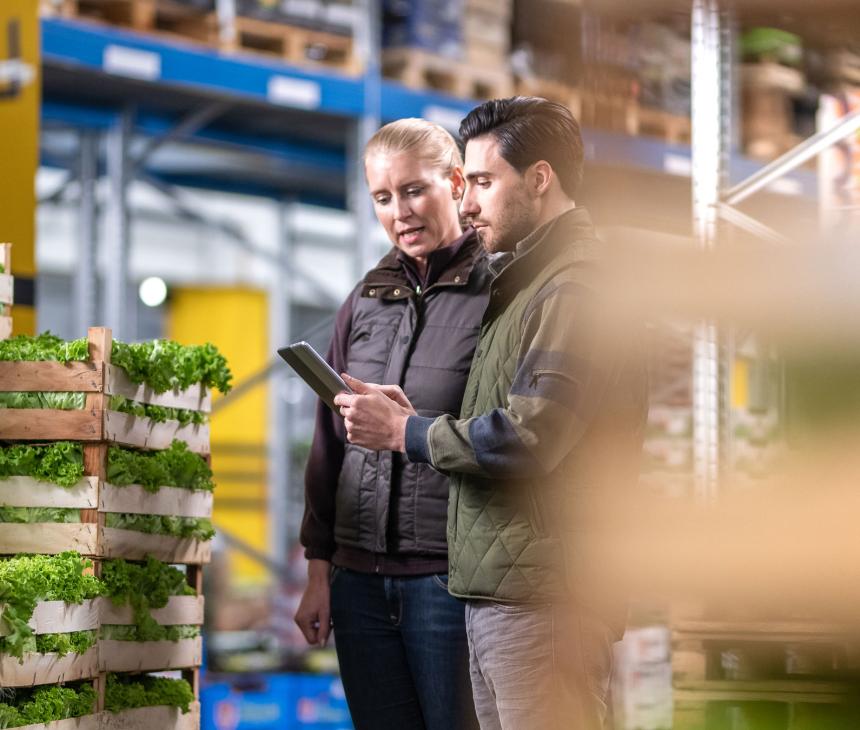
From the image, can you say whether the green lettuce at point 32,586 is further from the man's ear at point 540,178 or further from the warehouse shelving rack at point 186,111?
the warehouse shelving rack at point 186,111

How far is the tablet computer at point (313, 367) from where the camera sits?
2.70 meters

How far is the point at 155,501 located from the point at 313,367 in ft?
3.53

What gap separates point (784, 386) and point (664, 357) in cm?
53

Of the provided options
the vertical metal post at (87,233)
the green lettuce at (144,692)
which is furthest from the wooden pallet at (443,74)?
the green lettuce at (144,692)

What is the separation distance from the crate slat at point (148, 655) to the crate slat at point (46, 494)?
1.28ft

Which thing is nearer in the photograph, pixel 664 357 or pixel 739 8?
pixel 739 8

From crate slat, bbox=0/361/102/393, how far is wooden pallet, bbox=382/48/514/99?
6402 mm

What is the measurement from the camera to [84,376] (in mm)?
3369

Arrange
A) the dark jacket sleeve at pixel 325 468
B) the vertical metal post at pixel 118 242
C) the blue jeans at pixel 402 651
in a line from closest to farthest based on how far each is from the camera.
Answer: the blue jeans at pixel 402 651 < the dark jacket sleeve at pixel 325 468 < the vertical metal post at pixel 118 242

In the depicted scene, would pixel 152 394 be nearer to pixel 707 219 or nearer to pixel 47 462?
pixel 47 462

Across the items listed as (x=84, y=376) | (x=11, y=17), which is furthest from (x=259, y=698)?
(x=84, y=376)

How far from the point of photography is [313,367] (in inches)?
107

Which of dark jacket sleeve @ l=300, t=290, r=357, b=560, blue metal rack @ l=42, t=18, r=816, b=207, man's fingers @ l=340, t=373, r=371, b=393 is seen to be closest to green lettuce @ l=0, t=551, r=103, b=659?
dark jacket sleeve @ l=300, t=290, r=357, b=560

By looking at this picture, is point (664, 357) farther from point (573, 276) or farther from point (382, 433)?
point (382, 433)
